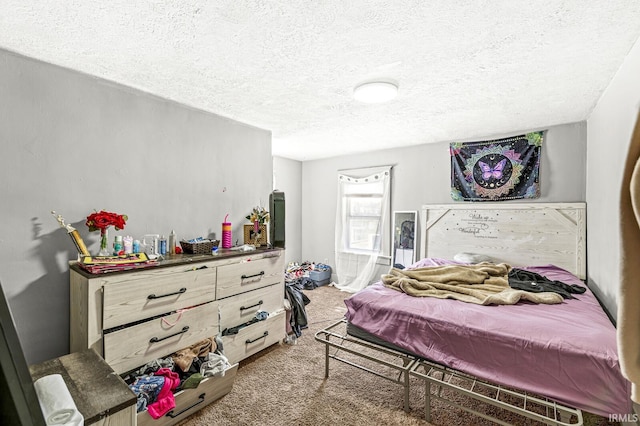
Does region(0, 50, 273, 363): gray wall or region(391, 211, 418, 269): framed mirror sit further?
region(391, 211, 418, 269): framed mirror

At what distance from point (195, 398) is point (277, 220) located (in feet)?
5.46

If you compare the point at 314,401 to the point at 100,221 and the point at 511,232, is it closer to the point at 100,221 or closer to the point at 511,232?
the point at 100,221

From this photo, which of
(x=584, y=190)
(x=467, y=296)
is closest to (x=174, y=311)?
(x=467, y=296)

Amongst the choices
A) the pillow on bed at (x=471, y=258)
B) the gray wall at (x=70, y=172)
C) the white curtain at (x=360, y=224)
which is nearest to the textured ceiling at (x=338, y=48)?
the gray wall at (x=70, y=172)

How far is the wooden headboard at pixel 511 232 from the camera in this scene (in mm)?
3188

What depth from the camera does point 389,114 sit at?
3006 mm

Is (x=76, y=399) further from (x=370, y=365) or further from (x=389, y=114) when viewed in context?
(x=389, y=114)

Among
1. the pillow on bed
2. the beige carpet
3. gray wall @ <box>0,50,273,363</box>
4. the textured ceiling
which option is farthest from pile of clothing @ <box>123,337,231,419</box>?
the pillow on bed

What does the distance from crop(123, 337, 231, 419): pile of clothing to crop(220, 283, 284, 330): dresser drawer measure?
19 cm

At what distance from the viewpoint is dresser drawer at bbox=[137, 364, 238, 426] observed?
166 centimetres

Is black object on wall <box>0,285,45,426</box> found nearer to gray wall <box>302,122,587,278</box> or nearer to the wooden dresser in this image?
the wooden dresser

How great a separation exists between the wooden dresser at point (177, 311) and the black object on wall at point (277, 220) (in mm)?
290

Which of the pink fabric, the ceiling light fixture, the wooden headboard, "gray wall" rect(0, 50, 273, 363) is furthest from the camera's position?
the wooden headboard

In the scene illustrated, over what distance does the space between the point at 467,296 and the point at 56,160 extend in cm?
309
